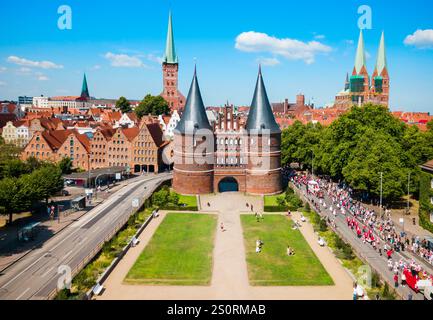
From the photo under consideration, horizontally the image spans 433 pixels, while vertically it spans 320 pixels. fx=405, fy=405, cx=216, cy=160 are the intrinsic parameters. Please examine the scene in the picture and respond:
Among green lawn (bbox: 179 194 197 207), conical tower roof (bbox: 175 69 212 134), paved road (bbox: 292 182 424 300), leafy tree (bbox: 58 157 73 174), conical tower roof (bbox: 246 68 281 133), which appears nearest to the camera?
paved road (bbox: 292 182 424 300)

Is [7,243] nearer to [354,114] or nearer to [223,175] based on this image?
[223,175]

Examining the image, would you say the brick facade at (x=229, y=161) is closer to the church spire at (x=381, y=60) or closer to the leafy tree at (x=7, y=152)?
the leafy tree at (x=7, y=152)

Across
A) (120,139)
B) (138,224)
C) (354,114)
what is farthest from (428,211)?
(120,139)

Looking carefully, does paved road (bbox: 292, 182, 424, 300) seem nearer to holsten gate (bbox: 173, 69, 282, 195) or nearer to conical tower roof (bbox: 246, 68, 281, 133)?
holsten gate (bbox: 173, 69, 282, 195)

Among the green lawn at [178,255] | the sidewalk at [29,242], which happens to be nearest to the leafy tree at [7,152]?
the sidewalk at [29,242]

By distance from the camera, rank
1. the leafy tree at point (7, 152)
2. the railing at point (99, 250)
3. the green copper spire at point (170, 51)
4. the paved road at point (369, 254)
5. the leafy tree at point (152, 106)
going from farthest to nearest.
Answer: the green copper spire at point (170, 51) → the leafy tree at point (152, 106) → the leafy tree at point (7, 152) → the paved road at point (369, 254) → the railing at point (99, 250)

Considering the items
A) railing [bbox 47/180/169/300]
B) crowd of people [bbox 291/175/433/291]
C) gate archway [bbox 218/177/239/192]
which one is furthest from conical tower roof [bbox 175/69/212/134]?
crowd of people [bbox 291/175/433/291]

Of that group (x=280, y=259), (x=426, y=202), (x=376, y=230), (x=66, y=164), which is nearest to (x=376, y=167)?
(x=426, y=202)
